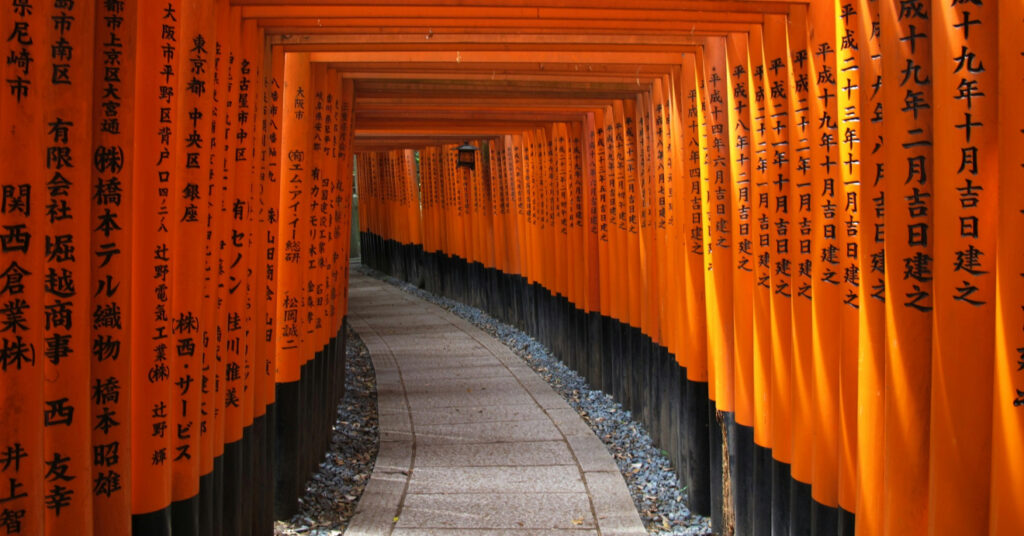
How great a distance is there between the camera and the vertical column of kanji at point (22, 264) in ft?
7.90

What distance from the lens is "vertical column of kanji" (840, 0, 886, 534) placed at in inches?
125

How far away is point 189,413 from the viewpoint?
12.8ft

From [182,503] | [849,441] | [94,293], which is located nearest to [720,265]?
[849,441]

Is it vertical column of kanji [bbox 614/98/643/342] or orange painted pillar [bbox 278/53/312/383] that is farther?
vertical column of kanji [bbox 614/98/643/342]

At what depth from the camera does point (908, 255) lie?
2910 millimetres

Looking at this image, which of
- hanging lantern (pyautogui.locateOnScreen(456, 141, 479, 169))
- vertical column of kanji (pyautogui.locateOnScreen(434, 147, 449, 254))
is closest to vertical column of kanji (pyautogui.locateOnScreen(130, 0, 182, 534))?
hanging lantern (pyautogui.locateOnScreen(456, 141, 479, 169))

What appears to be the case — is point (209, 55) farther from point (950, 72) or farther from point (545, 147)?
point (545, 147)

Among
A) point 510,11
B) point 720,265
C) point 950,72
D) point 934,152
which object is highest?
point 510,11

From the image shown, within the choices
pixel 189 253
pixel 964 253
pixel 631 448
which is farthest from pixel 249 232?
pixel 631 448

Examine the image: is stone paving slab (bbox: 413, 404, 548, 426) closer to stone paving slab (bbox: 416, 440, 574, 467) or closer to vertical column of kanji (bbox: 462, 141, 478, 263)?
stone paving slab (bbox: 416, 440, 574, 467)

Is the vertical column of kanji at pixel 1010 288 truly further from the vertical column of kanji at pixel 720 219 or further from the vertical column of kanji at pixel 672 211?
the vertical column of kanji at pixel 672 211

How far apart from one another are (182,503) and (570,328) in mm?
8121

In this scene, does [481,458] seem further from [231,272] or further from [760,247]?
[760,247]

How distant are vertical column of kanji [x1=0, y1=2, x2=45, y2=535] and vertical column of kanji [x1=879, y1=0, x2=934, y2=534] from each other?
8.32 ft
